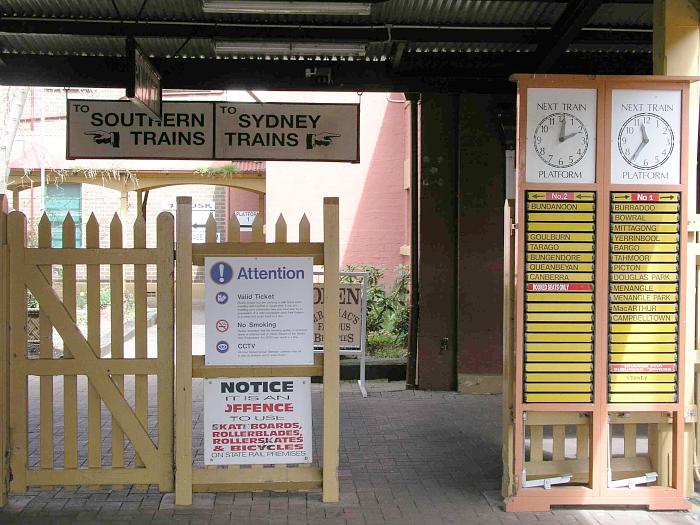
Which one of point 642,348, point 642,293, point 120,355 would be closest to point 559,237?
point 642,293

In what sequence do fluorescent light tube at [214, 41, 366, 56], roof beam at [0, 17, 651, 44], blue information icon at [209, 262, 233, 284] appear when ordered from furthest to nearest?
fluorescent light tube at [214, 41, 366, 56], roof beam at [0, 17, 651, 44], blue information icon at [209, 262, 233, 284]

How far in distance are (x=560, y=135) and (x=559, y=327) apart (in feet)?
4.26

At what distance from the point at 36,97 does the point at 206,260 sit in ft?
57.9

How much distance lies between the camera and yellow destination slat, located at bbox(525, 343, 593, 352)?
5309mm

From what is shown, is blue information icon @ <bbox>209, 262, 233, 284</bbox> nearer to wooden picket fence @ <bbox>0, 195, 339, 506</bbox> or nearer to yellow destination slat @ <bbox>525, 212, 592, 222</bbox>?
wooden picket fence @ <bbox>0, 195, 339, 506</bbox>

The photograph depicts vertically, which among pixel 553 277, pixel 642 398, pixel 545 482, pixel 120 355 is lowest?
pixel 545 482

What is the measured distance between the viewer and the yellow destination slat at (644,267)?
5.32 metres

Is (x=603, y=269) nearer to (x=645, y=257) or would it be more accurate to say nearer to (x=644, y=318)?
(x=645, y=257)

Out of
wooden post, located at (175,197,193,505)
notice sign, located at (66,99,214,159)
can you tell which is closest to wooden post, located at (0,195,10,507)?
wooden post, located at (175,197,193,505)

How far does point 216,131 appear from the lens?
7.92 metres

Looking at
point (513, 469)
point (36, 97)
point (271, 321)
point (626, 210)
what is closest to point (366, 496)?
point (513, 469)

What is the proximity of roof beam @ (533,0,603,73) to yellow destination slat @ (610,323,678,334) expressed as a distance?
2710mm

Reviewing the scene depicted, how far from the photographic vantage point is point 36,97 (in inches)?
820

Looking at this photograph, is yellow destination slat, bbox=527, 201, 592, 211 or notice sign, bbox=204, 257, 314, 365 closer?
yellow destination slat, bbox=527, 201, 592, 211
